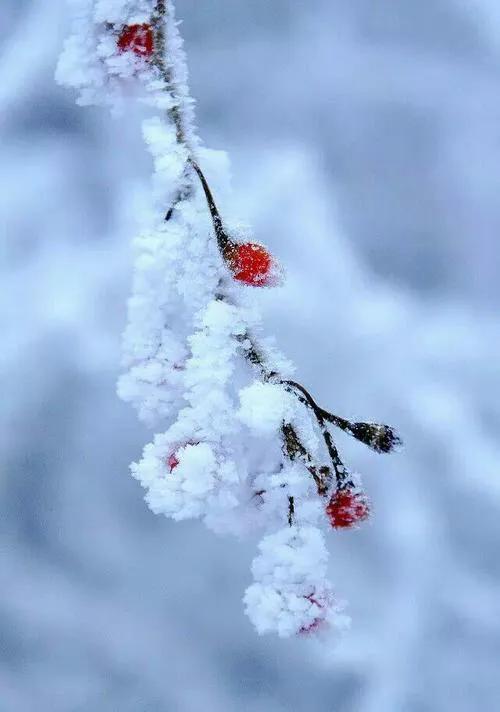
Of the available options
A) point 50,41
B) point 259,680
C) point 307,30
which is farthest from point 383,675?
point 50,41

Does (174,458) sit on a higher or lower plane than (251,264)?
lower

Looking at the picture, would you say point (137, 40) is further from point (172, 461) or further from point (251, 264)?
point (172, 461)

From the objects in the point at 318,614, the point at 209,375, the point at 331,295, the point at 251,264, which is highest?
the point at 331,295

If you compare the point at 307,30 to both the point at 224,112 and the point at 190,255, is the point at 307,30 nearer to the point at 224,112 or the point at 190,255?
the point at 224,112

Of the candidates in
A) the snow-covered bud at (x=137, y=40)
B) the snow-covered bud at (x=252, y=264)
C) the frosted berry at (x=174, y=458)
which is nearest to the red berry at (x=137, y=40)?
the snow-covered bud at (x=137, y=40)

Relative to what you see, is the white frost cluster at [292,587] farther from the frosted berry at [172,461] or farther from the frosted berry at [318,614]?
the frosted berry at [172,461]

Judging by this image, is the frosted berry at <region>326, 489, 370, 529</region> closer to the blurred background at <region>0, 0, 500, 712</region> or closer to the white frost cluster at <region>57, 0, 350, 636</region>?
the white frost cluster at <region>57, 0, 350, 636</region>

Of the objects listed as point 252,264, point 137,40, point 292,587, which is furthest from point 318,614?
point 137,40

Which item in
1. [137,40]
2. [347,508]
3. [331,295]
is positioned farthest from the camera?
[331,295]
